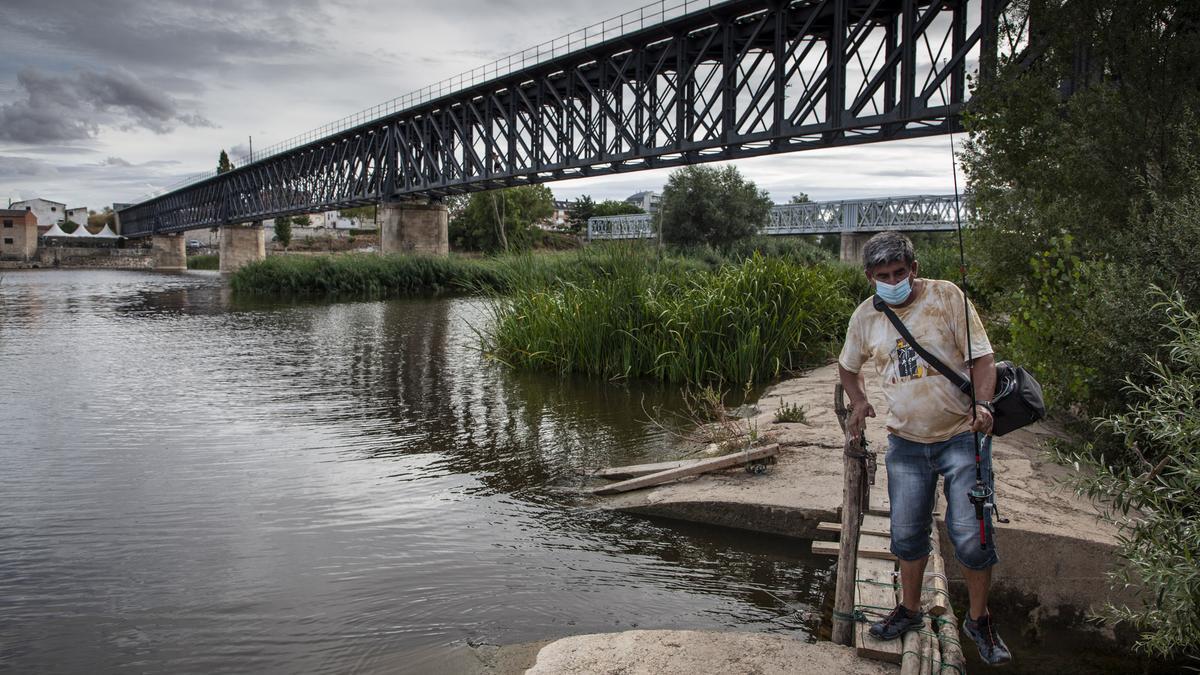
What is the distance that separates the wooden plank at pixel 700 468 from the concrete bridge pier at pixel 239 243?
92.9m

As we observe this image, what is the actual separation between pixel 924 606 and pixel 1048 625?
1.57m

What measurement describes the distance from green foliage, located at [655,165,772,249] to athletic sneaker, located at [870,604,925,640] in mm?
38899

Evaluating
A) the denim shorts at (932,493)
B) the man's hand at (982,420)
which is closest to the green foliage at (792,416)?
the denim shorts at (932,493)

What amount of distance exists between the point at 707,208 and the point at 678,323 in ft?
102

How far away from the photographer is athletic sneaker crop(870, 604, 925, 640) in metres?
4.00

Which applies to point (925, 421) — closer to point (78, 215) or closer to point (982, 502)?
point (982, 502)

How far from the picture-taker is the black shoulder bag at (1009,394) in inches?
145

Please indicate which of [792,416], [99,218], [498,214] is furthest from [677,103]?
[99,218]

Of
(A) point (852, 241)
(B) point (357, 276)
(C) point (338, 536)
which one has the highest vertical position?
(A) point (852, 241)

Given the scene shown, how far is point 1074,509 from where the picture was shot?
5.72m

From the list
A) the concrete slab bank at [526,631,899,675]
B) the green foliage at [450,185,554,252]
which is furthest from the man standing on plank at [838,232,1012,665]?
the green foliage at [450,185,554,252]

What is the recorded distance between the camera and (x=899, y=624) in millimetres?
4008

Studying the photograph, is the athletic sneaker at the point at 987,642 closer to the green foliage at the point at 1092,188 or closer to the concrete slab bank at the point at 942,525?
the concrete slab bank at the point at 942,525

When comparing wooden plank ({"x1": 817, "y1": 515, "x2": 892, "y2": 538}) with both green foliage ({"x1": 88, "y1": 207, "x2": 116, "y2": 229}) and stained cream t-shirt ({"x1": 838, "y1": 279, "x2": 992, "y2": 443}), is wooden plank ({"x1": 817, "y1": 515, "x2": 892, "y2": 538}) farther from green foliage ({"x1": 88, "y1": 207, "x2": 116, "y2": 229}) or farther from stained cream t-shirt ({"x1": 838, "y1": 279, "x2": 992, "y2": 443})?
green foliage ({"x1": 88, "y1": 207, "x2": 116, "y2": 229})
